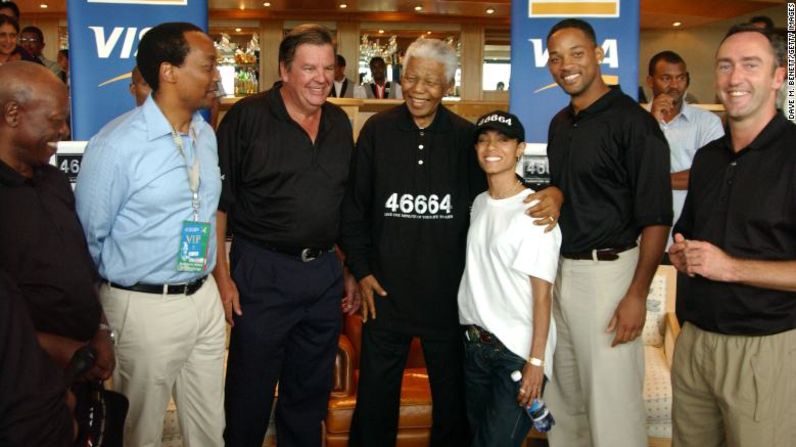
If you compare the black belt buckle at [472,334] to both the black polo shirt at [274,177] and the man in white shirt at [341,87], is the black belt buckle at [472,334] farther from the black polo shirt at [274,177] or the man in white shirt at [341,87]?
the man in white shirt at [341,87]

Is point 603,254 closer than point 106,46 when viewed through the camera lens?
Yes

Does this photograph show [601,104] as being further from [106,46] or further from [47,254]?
[106,46]

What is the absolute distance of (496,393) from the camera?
2527 millimetres

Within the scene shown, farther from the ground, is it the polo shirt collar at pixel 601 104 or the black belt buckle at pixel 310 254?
the polo shirt collar at pixel 601 104

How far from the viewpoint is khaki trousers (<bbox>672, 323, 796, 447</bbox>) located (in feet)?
6.84

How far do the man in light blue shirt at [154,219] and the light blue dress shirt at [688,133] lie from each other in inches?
124

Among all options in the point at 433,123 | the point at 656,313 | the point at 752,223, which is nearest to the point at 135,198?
the point at 433,123

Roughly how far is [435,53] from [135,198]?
118 cm

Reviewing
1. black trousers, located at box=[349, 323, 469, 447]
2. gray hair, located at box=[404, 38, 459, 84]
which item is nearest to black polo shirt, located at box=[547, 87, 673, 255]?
gray hair, located at box=[404, 38, 459, 84]

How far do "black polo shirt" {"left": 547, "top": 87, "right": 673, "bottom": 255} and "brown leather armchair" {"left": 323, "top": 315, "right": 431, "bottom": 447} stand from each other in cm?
133

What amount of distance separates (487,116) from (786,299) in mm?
1066

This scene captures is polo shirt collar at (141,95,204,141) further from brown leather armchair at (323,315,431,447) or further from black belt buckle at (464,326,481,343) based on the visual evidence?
brown leather armchair at (323,315,431,447)

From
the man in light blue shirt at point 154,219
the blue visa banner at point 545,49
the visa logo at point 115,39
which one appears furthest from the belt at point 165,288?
the blue visa banner at point 545,49

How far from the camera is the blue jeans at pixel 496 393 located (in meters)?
2.50
